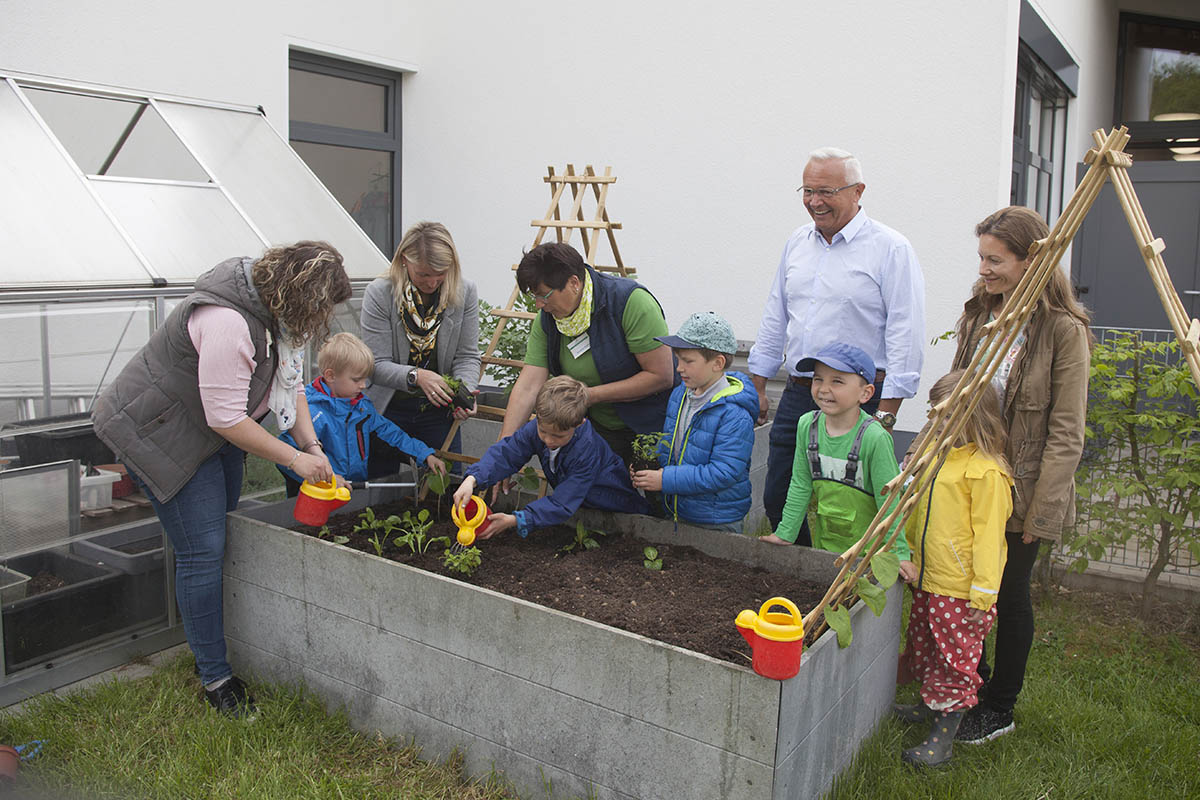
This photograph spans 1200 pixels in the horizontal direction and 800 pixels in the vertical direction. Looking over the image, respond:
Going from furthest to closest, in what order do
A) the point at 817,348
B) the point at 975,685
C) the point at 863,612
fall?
1. the point at 817,348
2. the point at 975,685
3. the point at 863,612

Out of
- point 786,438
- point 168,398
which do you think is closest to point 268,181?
point 168,398

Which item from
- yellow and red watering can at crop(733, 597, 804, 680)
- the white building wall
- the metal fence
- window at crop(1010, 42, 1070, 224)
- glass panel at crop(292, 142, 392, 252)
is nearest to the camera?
yellow and red watering can at crop(733, 597, 804, 680)

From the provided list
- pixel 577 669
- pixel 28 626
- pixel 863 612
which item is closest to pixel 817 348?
pixel 863 612

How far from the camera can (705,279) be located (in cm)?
711

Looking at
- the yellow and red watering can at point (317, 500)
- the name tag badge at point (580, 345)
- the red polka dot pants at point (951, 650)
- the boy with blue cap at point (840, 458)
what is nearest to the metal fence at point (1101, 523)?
the red polka dot pants at point (951, 650)

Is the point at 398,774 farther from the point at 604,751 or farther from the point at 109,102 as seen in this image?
the point at 109,102

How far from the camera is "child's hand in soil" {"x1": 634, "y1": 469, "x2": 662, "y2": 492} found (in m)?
3.24

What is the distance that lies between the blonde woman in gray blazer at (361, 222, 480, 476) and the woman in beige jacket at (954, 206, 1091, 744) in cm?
197

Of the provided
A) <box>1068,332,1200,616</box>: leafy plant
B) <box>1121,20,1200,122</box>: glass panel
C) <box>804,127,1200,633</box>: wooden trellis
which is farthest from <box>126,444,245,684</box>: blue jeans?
<box>1121,20,1200,122</box>: glass panel

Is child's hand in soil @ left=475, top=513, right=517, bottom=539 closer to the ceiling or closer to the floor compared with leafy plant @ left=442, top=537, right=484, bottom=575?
closer to the ceiling

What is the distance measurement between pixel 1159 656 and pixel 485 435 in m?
3.42

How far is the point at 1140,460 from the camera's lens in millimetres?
4090

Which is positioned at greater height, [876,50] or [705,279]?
[876,50]

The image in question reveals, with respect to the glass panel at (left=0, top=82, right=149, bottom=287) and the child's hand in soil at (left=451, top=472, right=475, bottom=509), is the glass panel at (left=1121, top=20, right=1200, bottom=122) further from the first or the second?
the glass panel at (left=0, top=82, right=149, bottom=287)
